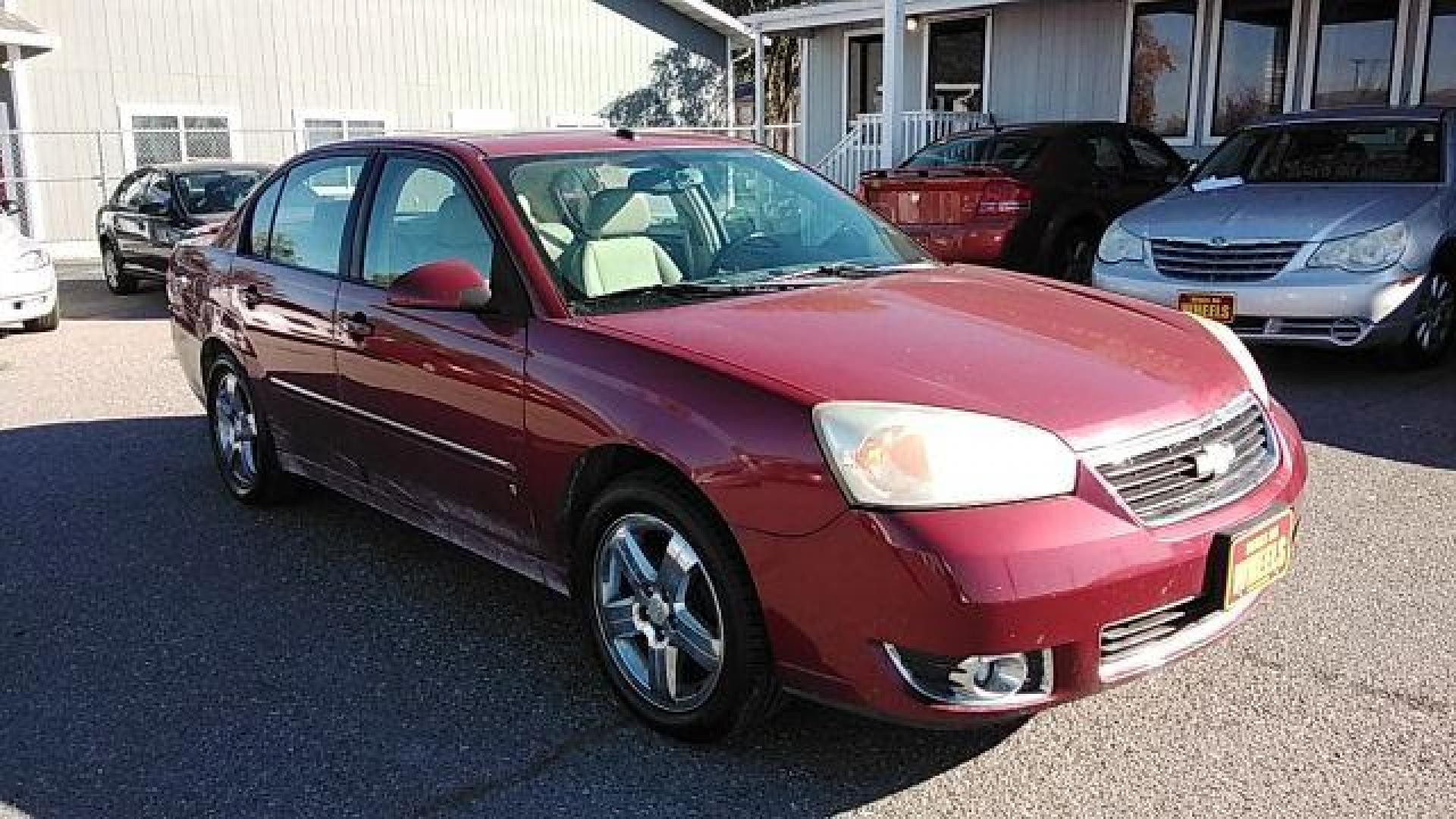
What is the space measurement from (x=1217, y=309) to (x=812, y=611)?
5.25 metres

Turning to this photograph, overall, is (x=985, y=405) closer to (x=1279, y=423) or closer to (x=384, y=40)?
(x=1279, y=423)

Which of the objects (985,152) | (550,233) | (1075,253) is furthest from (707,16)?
(550,233)

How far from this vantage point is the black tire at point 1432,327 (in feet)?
23.3

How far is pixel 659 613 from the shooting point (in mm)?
3111

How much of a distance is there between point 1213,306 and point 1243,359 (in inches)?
151

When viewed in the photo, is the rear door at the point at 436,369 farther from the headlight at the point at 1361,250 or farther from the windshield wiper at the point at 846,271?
the headlight at the point at 1361,250

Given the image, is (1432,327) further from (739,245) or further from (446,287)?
(446,287)

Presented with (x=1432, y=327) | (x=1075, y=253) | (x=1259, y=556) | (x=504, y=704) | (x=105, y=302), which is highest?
(x=1075, y=253)

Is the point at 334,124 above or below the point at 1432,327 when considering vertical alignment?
above

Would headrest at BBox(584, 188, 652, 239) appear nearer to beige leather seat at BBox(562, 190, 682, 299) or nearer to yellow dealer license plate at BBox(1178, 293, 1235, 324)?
beige leather seat at BBox(562, 190, 682, 299)

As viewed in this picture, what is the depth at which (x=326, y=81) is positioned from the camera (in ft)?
64.1

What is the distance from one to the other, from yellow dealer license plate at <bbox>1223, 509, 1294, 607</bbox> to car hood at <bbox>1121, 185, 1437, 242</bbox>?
14.8 ft

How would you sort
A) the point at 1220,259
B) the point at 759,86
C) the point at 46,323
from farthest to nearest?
1. the point at 759,86
2. the point at 46,323
3. the point at 1220,259

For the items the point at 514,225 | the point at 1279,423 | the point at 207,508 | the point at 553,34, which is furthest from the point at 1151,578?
the point at 553,34
